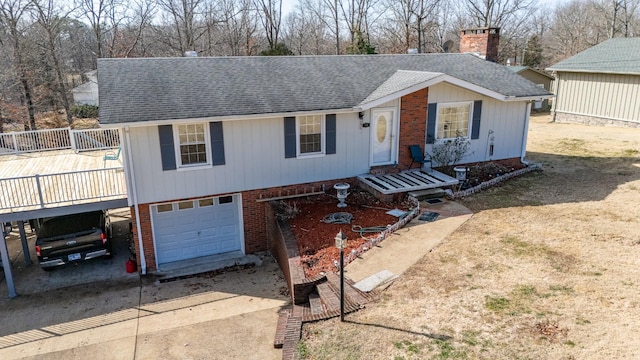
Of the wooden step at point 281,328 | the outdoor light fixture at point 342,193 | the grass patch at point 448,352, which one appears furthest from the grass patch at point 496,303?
the outdoor light fixture at point 342,193

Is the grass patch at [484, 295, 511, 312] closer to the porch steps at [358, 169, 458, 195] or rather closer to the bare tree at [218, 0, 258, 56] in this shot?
the porch steps at [358, 169, 458, 195]

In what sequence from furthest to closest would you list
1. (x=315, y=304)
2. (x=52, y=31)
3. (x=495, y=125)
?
1. (x=52, y=31)
2. (x=495, y=125)
3. (x=315, y=304)

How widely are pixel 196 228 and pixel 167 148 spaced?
105 inches

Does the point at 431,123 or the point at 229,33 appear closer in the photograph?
the point at 431,123

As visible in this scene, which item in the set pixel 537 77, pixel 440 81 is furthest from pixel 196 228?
pixel 537 77

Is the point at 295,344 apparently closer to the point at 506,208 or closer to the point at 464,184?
the point at 506,208

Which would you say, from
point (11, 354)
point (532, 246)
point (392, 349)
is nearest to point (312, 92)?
point (532, 246)

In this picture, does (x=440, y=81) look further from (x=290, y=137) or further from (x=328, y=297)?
(x=328, y=297)

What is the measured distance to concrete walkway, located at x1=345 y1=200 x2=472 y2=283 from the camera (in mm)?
9117

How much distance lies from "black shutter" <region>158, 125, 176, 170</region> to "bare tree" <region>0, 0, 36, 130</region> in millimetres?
17365

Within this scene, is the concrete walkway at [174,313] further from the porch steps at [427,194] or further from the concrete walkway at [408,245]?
the porch steps at [427,194]

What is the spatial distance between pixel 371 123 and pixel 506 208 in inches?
177

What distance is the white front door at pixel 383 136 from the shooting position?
13.6 metres

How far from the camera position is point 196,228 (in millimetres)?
12867
